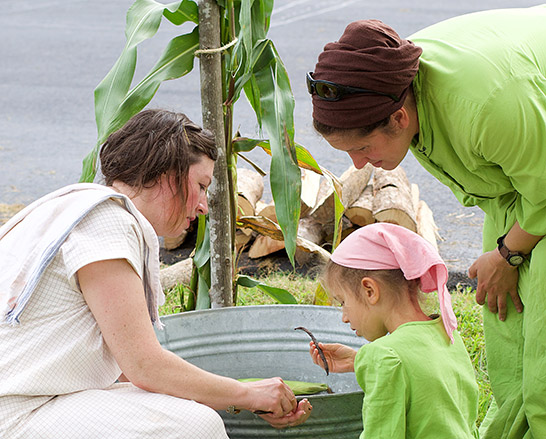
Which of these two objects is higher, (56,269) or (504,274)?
(56,269)

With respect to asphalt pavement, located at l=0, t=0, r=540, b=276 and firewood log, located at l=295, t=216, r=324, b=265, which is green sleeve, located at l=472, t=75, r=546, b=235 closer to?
asphalt pavement, located at l=0, t=0, r=540, b=276

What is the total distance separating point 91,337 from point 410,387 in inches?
28.3

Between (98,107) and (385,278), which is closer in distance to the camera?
(385,278)

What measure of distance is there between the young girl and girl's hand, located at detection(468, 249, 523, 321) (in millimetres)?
267

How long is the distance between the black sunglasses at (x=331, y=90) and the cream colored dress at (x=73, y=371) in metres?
0.52

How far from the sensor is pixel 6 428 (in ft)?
5.29

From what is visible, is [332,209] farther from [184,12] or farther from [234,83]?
[184,12]

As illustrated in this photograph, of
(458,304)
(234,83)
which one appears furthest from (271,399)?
(458,304)

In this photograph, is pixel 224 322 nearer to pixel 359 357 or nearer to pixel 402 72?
pixel 359 357

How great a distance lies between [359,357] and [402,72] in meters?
0.64

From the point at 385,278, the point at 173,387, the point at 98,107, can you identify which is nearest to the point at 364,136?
the point at 385,278

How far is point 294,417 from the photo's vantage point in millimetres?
1807

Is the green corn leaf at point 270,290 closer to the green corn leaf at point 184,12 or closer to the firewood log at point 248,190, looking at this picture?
the green corn leaf at point 184,12

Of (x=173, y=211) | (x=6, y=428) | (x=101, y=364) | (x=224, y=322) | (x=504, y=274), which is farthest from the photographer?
(x=224, y=322)
